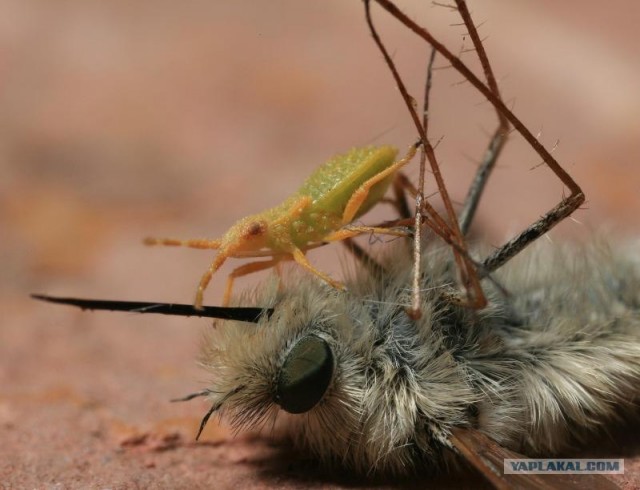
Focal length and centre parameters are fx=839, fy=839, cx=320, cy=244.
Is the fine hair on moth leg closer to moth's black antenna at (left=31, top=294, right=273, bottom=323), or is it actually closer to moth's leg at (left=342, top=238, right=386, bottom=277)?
moth's leg at (left=342, top=238, right=386, bottom=277)

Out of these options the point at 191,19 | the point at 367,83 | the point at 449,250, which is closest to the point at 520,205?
the point at 367,83

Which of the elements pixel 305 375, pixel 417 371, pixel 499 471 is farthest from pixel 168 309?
pixel 499 471

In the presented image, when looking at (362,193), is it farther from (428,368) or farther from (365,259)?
(428,368)

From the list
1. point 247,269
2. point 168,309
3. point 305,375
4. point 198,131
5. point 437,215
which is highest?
point 198,131

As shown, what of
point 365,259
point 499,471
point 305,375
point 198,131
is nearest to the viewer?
point 499,471
